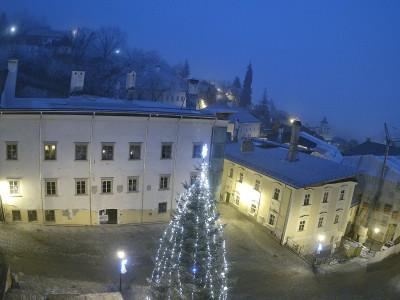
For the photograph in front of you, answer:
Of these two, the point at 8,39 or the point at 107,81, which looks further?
the point at 8,39

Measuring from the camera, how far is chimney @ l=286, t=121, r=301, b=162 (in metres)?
28.4

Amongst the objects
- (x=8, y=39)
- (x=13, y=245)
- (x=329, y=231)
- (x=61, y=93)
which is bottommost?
(x=329, y=231)

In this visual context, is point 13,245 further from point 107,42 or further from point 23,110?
point 107,42

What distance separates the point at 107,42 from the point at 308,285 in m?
66.4

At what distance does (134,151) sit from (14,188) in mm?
8650

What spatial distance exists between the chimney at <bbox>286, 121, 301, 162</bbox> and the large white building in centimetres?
691

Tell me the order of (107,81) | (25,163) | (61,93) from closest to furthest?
(25,163) < (61,93) < (107,81)

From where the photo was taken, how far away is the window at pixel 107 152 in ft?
75.3

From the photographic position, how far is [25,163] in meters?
21.4

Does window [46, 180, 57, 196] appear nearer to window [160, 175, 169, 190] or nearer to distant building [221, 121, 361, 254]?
window [160, 175, 169, 190]

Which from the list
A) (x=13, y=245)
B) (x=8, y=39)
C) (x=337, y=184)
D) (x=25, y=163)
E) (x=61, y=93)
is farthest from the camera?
(x=8, y=39)

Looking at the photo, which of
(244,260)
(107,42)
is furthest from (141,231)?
(107,42)

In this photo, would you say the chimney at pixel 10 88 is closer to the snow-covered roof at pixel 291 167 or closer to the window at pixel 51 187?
the window at pixel 51 187

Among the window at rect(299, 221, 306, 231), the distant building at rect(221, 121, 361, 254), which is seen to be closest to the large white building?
the distant building at rect(221, 121, 361, 254)
